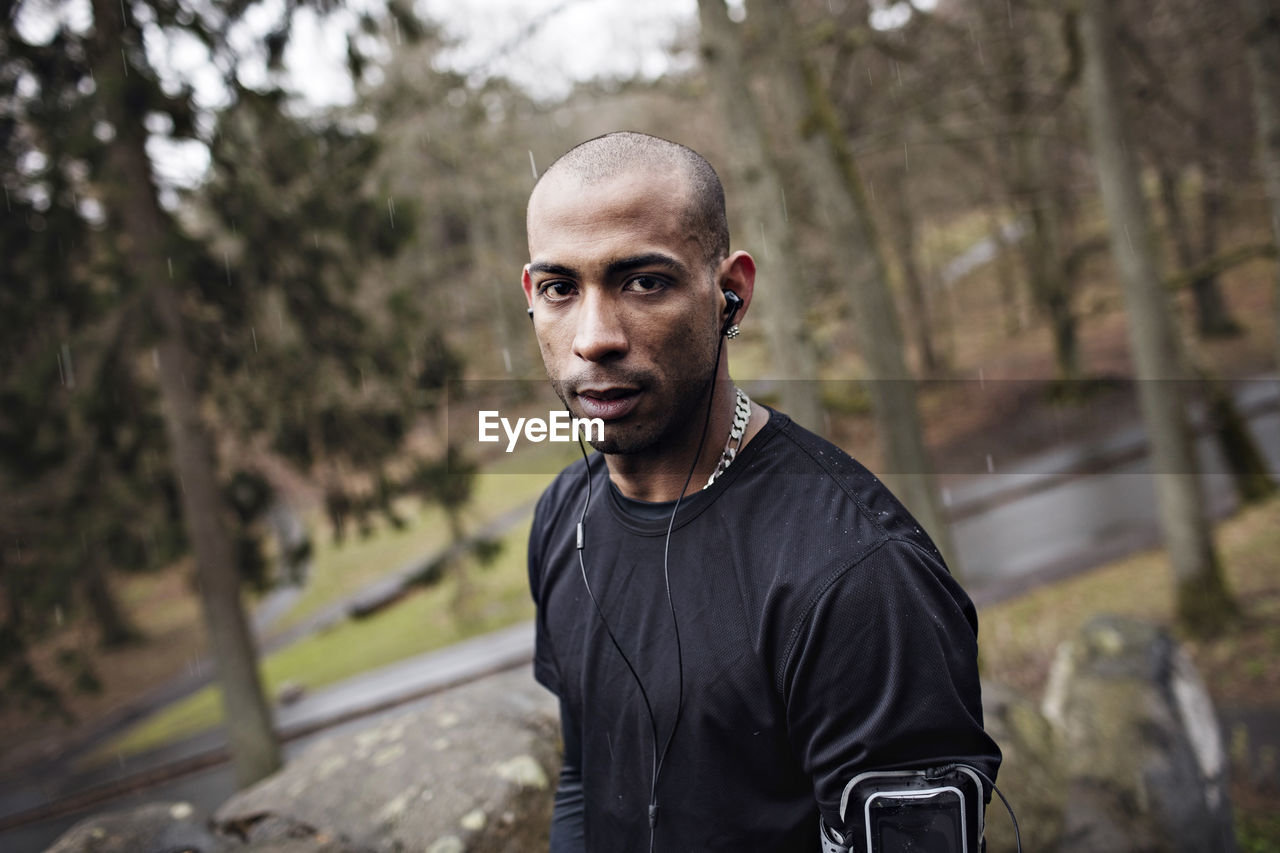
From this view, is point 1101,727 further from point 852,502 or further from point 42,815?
point 42,815

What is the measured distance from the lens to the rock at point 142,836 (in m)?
2.96

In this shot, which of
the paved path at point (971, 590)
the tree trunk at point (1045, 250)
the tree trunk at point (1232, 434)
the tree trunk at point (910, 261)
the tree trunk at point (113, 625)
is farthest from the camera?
the tree trunk at point (910, 261)

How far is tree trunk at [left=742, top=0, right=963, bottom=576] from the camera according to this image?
6410 mm

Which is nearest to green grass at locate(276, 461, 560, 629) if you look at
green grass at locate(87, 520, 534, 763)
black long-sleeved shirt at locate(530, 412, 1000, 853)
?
green grass at locate(87, 520, 534, 763)

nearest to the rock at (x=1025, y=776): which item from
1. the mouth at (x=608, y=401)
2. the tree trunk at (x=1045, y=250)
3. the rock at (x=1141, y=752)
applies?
the rock at (x=1141, y=752)

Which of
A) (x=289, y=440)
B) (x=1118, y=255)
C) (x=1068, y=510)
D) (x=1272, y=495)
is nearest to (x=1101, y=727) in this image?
(x=1118, y=255)

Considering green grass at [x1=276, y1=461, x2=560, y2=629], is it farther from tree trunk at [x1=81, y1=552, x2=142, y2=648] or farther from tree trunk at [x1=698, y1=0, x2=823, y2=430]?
tree trunk at [x1=698, y1=0, x2=823, y2=430]

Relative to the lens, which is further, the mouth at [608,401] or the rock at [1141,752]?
the rock at [1141,752]

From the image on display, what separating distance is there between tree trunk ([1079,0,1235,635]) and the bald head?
762 centimetres

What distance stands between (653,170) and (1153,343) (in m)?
7.93

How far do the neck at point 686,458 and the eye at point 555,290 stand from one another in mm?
370

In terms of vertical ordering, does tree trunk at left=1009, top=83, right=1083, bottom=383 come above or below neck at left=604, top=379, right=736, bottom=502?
above

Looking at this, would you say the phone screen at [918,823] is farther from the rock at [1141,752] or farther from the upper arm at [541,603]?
the rock at [1141,752]

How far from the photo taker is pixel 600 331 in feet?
5.21
